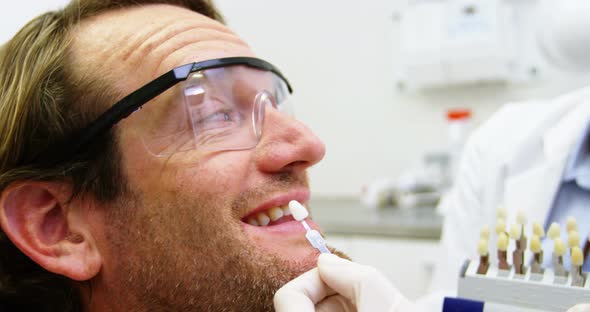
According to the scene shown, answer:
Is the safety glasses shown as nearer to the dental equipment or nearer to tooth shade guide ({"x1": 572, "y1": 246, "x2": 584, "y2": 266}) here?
the dental equipment

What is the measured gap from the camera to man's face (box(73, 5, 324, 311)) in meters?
1.01

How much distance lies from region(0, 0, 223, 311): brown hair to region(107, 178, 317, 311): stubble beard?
0.30 feet

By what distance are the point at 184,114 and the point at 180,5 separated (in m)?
0.43

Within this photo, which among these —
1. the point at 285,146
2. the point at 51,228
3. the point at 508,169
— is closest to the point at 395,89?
the point at 508,169

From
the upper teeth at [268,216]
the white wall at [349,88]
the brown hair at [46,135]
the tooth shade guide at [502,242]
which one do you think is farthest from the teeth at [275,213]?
the white wall at [349,88]

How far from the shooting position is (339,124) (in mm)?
3096

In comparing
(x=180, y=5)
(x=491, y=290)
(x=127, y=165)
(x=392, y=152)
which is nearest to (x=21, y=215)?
(x=127, y=165)

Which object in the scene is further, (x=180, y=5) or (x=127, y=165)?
(x=180, y=5)

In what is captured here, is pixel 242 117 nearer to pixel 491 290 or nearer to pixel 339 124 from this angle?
pixel 491 290

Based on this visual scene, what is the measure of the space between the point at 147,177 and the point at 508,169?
3.88ft

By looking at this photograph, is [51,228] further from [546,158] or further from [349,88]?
[349,88]

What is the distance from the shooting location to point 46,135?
1093mm

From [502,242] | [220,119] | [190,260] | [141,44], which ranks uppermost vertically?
[141,44]

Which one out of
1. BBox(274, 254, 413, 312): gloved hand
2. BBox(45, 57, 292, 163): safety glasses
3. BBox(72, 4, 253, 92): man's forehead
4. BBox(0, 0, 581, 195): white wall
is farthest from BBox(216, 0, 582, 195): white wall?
BBox(274, 254, 413, 312): gloved hand
